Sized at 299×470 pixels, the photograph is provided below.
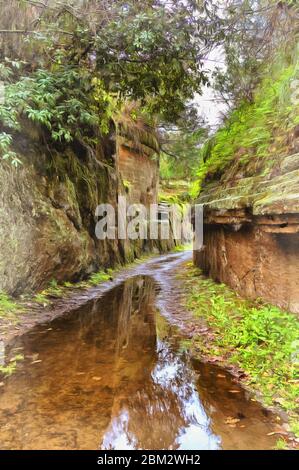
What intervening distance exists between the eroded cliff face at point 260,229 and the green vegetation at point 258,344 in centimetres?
45

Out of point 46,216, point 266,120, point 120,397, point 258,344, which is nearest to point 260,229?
point 258,344

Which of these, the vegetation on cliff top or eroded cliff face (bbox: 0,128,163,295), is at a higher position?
the vegetation on cliff top

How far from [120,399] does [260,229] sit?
430 cm

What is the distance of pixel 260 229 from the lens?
6625 millimetres

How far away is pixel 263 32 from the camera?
7.50 metres

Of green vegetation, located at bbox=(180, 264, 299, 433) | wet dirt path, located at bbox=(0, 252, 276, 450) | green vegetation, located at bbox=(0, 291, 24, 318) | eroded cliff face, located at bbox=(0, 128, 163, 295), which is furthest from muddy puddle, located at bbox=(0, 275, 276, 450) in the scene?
eroded cliff face, located at bbox=(0, 128, 163, 295)

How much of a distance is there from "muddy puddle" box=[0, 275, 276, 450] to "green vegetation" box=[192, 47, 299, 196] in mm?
4524

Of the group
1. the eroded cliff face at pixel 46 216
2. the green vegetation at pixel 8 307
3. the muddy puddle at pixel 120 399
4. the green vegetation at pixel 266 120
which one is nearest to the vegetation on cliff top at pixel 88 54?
the eroded cliff face at pixel 46 216

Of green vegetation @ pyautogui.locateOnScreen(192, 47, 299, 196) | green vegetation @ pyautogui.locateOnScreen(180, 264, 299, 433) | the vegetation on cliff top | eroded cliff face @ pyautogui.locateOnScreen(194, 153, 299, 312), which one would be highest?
the vegetation on cliff top

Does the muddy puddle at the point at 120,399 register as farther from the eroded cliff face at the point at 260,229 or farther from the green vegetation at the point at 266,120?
the green vegetation at the point at 266,120

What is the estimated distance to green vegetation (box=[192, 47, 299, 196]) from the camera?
6.79 m

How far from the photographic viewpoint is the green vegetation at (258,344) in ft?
12.5

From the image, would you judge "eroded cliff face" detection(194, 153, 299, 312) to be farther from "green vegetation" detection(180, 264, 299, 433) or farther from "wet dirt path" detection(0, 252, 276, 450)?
"wet dirt path" detection(0, 252, 276, 450)
